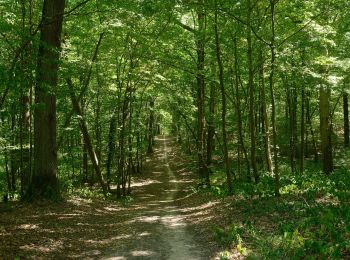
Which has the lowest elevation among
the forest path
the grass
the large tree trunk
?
the forest path

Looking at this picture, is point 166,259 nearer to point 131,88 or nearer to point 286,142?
point 131,88

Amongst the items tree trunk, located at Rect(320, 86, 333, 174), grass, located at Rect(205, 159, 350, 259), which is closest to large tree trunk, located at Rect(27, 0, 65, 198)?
grass, located at Rect(205, 159, 350, 259)

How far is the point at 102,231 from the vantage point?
10.8 meters

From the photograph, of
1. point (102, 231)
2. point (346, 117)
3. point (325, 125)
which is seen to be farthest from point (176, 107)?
point (346, 117)

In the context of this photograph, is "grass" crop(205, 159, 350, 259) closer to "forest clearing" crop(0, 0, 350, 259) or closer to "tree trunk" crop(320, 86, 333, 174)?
"forest clearing" crop(0, 0, 350, 259)

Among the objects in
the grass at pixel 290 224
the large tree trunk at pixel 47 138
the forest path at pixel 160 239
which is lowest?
the forest path at pixel 160 239

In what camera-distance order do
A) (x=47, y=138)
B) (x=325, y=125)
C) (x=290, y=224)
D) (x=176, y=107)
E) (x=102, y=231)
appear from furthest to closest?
(x=176, y=107) → (x=325, y=125) → (x=47, y=138) → (x=102, y=231) → (x=290, y=224)

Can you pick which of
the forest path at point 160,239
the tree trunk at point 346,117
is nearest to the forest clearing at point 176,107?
the forest path at point 160,239

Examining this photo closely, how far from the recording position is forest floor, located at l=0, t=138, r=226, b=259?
26.2 feet

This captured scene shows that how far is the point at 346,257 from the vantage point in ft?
18.1

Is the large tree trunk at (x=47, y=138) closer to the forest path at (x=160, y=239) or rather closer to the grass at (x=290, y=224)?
the forest path at (x=160, y=239)

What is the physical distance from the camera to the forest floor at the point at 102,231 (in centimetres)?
800

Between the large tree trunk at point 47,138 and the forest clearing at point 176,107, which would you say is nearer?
the forest clearing at point 176,107

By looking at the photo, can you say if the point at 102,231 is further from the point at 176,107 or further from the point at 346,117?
the point at 346,117
